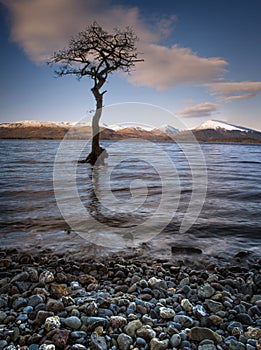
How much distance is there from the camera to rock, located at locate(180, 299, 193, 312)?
2697 millimetres

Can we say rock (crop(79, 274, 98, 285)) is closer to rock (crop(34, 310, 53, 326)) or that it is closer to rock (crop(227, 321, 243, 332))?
rock (crop(34, 310, 53, 326))

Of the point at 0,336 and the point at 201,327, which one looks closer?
the point at 0,336

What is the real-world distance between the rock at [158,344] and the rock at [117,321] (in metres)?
0.34

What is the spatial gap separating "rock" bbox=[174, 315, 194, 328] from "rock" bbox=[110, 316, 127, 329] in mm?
544

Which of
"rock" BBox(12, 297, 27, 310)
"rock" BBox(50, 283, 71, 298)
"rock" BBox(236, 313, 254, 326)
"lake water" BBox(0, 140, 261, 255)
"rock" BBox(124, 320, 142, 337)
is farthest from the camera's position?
"lake water" BBox(0, 140, 261, 255)

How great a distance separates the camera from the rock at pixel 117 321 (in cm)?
239

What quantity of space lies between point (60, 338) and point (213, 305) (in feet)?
5.49

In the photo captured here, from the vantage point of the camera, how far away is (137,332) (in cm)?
229

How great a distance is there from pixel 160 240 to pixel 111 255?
1200 millimetres

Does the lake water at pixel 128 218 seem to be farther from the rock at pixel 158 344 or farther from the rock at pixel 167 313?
the rock at pixel 158 344

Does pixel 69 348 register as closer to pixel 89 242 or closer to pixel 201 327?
pixel 201 327

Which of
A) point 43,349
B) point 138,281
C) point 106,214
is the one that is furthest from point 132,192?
point 43,349

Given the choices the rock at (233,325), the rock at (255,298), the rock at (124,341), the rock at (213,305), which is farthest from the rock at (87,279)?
the rock at (255,298)

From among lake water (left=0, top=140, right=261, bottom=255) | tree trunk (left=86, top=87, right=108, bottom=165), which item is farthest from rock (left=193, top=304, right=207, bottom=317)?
tree trunk (left=86, top=87, right=108, bottom=165)
